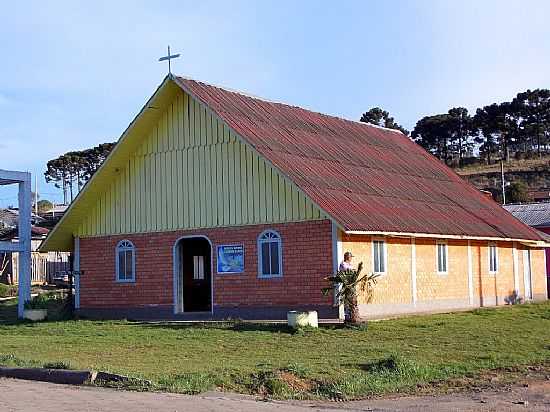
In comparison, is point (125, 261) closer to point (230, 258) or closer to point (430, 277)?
point (230, 258)

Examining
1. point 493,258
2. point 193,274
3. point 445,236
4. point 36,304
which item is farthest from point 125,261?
point 493,258

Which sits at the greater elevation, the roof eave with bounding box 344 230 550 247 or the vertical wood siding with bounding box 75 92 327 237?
the vertical wood siding with bounding box 75 92 327 237

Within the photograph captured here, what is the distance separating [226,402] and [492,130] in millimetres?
90113

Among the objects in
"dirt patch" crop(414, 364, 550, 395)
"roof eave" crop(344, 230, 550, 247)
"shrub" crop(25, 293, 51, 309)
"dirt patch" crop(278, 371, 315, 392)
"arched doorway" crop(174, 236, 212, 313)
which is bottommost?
"dirt patch" crop(414, 364, 550, 395)

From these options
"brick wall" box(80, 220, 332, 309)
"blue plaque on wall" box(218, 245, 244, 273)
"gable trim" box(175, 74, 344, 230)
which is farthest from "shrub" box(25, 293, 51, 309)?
"gable trim" box(175, 74, 344, 230)

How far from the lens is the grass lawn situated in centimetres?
1342

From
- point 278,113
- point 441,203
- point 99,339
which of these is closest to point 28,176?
point 278,113

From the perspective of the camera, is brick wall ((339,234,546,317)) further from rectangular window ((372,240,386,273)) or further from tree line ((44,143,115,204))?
Answer: tree line ((44,143,115,204))

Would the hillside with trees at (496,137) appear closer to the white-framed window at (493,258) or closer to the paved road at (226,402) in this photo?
the white-framed window at (493,258)

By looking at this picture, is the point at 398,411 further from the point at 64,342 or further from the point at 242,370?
the point at 64,342

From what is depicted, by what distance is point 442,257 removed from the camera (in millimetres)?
27875

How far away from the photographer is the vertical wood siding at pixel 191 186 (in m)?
25.0

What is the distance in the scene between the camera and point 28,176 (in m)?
30.5

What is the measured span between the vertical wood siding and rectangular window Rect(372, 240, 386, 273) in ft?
7.39
